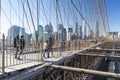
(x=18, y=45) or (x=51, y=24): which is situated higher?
(x=51, y=24)

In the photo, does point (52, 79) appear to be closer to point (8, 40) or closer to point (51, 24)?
point (8, 40)

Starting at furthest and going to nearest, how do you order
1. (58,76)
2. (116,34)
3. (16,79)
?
(116,34) < (58,76) < (16,79)

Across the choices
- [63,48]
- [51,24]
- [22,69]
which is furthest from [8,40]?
[63,48]

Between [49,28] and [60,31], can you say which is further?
[60,31]

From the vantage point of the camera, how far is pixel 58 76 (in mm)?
5715

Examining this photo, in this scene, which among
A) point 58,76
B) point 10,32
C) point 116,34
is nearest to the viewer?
point 58,76

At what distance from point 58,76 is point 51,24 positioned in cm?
300

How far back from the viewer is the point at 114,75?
12.9 feet

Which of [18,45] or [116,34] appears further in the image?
[116,34]

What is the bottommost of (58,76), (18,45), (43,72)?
(58,76)

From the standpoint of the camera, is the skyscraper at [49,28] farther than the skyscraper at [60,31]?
No

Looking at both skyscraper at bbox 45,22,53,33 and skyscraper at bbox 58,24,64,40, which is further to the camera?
skyscraper at bbox 58,24,64,40

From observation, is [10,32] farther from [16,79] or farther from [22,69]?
[16,79]

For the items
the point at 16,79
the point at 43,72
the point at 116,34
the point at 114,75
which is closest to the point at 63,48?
the point at 43,72
